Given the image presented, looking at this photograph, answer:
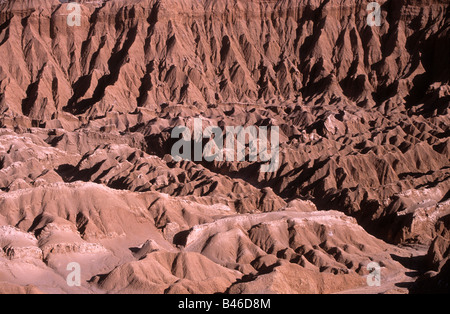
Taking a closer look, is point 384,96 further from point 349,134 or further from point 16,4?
point 16,4

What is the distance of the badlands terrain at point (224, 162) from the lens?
4706cm

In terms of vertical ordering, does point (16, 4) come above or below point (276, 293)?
above

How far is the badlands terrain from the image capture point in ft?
154

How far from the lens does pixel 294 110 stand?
114250 mm

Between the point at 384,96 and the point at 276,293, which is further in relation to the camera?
the point at 384,96

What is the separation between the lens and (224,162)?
3408 inches

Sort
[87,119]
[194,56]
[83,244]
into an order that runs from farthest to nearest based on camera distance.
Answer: [194,56] < [87,119] < [83,244]

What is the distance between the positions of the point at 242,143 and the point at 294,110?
22.2m
